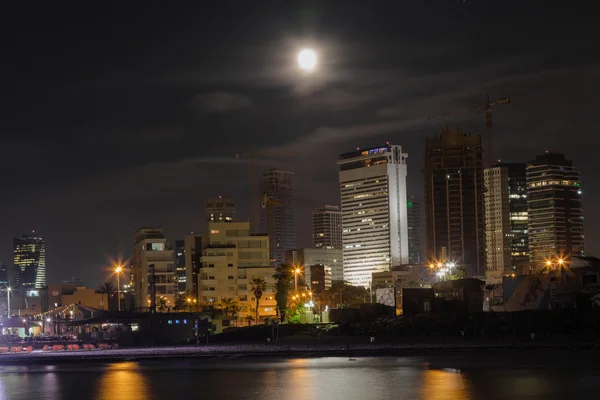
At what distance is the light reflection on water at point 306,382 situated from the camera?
5503 cm

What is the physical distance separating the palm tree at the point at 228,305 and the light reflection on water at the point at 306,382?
314 feet

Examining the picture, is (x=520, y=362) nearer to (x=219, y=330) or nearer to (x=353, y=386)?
(x=353, y=386)

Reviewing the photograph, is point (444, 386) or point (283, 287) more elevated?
point (283, 287)

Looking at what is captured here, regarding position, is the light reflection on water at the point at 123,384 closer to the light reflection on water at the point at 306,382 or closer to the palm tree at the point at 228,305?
the light reflection on water at the point at 306,382

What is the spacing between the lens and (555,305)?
106000 mm

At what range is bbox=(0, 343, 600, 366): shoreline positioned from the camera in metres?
83.9

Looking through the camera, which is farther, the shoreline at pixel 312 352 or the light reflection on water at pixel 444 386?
the shoreline at pixel 312 352

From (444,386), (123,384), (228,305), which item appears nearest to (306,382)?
(444,386)

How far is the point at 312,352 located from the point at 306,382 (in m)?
32.7

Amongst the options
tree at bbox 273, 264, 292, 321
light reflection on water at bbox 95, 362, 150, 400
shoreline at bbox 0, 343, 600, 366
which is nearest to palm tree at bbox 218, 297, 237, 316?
tree at bbox 273, 264, 292, 321

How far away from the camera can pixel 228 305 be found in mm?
183375

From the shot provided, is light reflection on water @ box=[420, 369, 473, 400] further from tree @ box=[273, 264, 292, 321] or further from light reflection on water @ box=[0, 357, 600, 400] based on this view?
tree @ box=[273, 264, 292, 321]

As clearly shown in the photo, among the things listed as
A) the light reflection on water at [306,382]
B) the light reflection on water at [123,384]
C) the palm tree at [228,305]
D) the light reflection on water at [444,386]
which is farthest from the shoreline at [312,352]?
the palm tree at [228,305]

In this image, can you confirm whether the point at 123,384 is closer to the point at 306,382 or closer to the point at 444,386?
the point at 306,382
